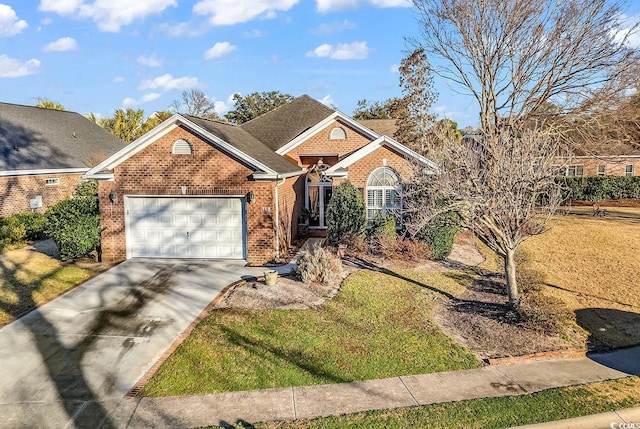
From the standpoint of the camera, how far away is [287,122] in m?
25.9

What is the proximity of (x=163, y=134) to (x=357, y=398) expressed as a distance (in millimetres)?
11464

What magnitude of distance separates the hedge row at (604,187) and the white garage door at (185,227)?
92.9ft

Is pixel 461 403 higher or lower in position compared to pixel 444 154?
lower

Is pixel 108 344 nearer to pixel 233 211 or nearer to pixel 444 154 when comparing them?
pixel 233 211

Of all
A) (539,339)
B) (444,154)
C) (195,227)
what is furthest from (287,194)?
(539,339)

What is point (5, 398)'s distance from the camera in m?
6.80

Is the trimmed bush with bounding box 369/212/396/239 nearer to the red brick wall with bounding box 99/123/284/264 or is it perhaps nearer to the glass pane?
the red brick wall with bounding box 99/123/284/264

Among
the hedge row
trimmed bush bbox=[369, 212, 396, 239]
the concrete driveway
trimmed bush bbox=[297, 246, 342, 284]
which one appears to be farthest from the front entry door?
the hedge row

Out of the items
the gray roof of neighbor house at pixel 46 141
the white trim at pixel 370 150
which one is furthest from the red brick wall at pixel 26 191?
the white trim at pixel 370 150

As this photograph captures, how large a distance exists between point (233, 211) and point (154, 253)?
3.37 metres

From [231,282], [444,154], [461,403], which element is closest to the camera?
[461,403]

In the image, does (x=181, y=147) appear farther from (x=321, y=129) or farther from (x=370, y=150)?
(x=321, y=129)

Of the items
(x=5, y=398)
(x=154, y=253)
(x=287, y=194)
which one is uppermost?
(x=287, y=194)

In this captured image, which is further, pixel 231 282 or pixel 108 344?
pixel 231 282
